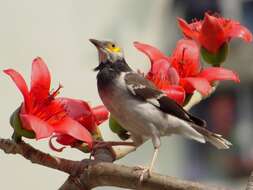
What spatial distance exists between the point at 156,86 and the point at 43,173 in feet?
11.8

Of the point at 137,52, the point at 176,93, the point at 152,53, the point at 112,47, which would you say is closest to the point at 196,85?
the point at 176,93

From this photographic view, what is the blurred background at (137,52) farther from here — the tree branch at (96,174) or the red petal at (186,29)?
the tree branch at (96,174)

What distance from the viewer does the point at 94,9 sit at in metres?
5.78

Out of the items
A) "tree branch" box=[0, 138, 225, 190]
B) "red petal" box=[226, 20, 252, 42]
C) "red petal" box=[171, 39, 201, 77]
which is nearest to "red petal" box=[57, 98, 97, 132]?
"tree branch" box=[0, 138, 225, 190]

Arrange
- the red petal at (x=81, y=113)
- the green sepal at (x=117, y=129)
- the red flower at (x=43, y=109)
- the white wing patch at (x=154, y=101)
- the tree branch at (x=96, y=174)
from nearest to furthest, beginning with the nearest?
the tree branch at (x=96, y=174) → the red flower at (x=43, y=109) → the red petal at (x=81, y=113) → the green sepal at (x=117, y=129) → the white wing patch at (x=154, y=101)

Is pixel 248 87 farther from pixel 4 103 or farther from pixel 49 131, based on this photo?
pixel 49 131

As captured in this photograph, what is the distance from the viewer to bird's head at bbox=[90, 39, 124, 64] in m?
1.57

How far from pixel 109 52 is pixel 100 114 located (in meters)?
0.22

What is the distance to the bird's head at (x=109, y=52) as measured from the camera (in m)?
1.57

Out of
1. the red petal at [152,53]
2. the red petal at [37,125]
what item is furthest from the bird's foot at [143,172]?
the red petal at [152,53]

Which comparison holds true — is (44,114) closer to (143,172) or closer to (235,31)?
(143,172)

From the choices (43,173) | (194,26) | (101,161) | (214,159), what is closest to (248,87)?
(214,159)

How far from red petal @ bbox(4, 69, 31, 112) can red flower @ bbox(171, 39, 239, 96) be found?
0.28 metres

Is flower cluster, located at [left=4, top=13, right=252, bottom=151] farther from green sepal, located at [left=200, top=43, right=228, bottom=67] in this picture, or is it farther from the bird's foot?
the bird's foot
